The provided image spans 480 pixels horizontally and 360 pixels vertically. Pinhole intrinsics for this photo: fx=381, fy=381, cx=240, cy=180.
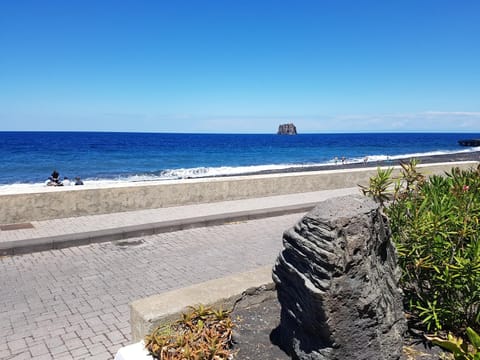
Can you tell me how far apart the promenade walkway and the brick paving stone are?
0.04ft

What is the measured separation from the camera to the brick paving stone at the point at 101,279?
4.25 meters

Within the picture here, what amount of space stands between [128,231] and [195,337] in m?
5.50

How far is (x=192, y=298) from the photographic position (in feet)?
12.1

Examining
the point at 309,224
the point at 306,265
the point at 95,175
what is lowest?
the point at 95,175

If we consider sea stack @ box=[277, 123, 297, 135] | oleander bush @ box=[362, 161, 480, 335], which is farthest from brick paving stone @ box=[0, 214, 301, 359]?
sea stack @ box=[277, 123, 297, 135]

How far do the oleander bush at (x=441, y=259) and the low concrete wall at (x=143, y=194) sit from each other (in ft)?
16.0

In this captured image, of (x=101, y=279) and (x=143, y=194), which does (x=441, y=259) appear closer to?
(x=101, y=279)

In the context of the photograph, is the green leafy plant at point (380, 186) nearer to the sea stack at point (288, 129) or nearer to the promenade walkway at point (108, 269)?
the promenade walkway at point (108, 269)

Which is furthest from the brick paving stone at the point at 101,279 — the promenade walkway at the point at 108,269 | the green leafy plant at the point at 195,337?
the green leafy plant at the point at 195,337

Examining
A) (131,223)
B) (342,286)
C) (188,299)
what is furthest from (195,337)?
(131,223)

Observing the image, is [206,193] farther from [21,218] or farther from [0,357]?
[0,357]

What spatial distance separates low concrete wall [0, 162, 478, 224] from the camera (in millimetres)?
8867

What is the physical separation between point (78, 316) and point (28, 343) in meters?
0.67

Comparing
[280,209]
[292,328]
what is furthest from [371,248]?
[280,209]
